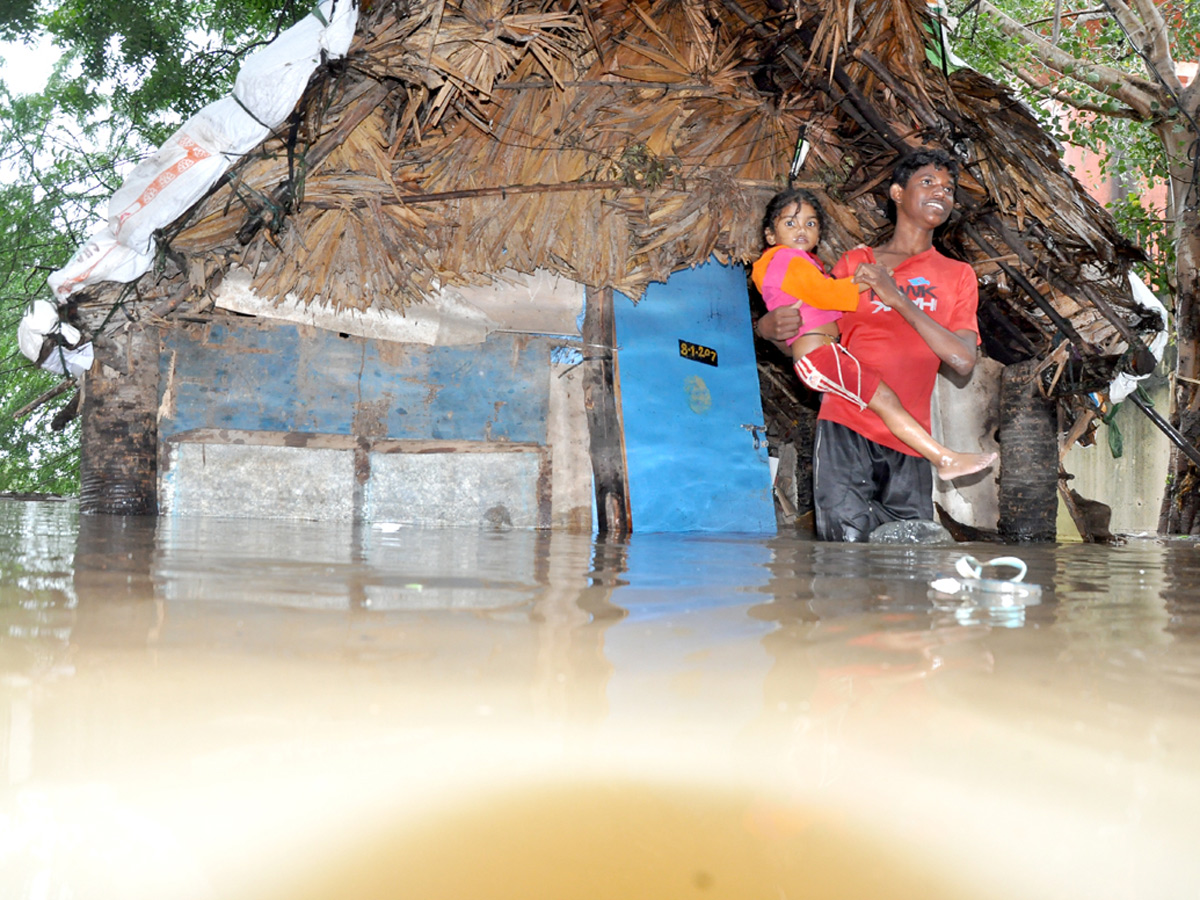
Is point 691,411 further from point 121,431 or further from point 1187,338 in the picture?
point 1187,338

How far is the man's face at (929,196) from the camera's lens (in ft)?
11.8

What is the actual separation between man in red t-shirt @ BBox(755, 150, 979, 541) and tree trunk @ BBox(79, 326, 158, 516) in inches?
114

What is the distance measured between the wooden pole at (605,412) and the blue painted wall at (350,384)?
0.79 feet

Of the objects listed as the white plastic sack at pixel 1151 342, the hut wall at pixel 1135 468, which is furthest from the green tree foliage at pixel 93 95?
the hut wall at pixel 1135 468

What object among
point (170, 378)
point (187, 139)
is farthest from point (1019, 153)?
point (170, 378)

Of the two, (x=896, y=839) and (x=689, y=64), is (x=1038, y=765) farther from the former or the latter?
(x=689, y=64)

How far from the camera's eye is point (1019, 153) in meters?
4.14

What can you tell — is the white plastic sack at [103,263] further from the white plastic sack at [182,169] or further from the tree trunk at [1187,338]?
the tree trunk at [1187,338]

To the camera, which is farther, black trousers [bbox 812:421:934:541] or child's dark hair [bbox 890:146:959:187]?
child's dark hair [bbox 890:146:959:187]

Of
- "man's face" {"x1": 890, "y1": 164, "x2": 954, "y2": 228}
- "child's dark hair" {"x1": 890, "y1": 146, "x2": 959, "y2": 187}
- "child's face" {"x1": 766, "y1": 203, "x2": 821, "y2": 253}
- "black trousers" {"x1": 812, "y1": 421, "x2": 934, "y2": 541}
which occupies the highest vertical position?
"child's dark hair" {"x1": 890, "y1": 146, "x2": 959, "y2": 187}

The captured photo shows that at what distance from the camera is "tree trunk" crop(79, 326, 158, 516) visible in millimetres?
4133

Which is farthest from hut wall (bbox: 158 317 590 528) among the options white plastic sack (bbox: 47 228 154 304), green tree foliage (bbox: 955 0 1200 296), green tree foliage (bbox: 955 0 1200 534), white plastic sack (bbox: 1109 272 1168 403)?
green tree foliage (bbox: 955 0 1200 296)

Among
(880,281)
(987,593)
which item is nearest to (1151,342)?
(880,281)

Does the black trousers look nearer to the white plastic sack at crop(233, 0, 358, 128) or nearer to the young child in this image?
the young child
